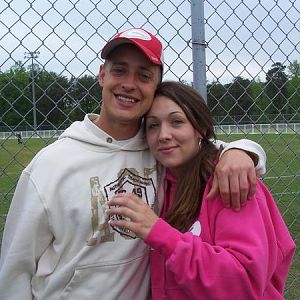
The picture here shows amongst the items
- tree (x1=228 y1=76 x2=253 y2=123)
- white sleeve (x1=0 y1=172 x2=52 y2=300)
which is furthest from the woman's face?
tree (x1=228 y1=76 x2=253 y2=123)

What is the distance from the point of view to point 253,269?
1.51m

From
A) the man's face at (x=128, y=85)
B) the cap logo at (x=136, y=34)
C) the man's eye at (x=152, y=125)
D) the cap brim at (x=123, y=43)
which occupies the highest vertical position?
the cap logo at (x=136, y=34)

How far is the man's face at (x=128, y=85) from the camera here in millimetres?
1858

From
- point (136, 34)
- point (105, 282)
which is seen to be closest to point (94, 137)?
point (136, 34)

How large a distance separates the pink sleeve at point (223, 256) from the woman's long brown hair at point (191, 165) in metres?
0.17

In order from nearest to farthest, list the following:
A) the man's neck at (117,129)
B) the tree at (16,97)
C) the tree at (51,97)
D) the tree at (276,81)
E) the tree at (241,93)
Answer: the man's neck at (117,129)
the tree at (16,97)
the tree at (51,97)
the tree at (241,93)
the tree at (276,81)

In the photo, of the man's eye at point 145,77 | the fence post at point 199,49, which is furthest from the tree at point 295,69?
the man's eye at point 145,77

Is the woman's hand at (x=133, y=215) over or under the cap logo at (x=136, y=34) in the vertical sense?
under

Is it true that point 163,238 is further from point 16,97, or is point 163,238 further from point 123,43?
point 16,97

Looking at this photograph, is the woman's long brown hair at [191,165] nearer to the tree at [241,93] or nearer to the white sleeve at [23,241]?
the white sleeve at [23,241]

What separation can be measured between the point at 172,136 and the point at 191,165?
0.43 ft

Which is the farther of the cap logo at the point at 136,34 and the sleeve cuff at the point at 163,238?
the cap logo at the point at 136,34

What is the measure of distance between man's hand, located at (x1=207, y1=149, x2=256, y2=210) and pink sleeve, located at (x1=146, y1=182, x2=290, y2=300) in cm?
4

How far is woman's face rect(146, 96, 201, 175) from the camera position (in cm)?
181
